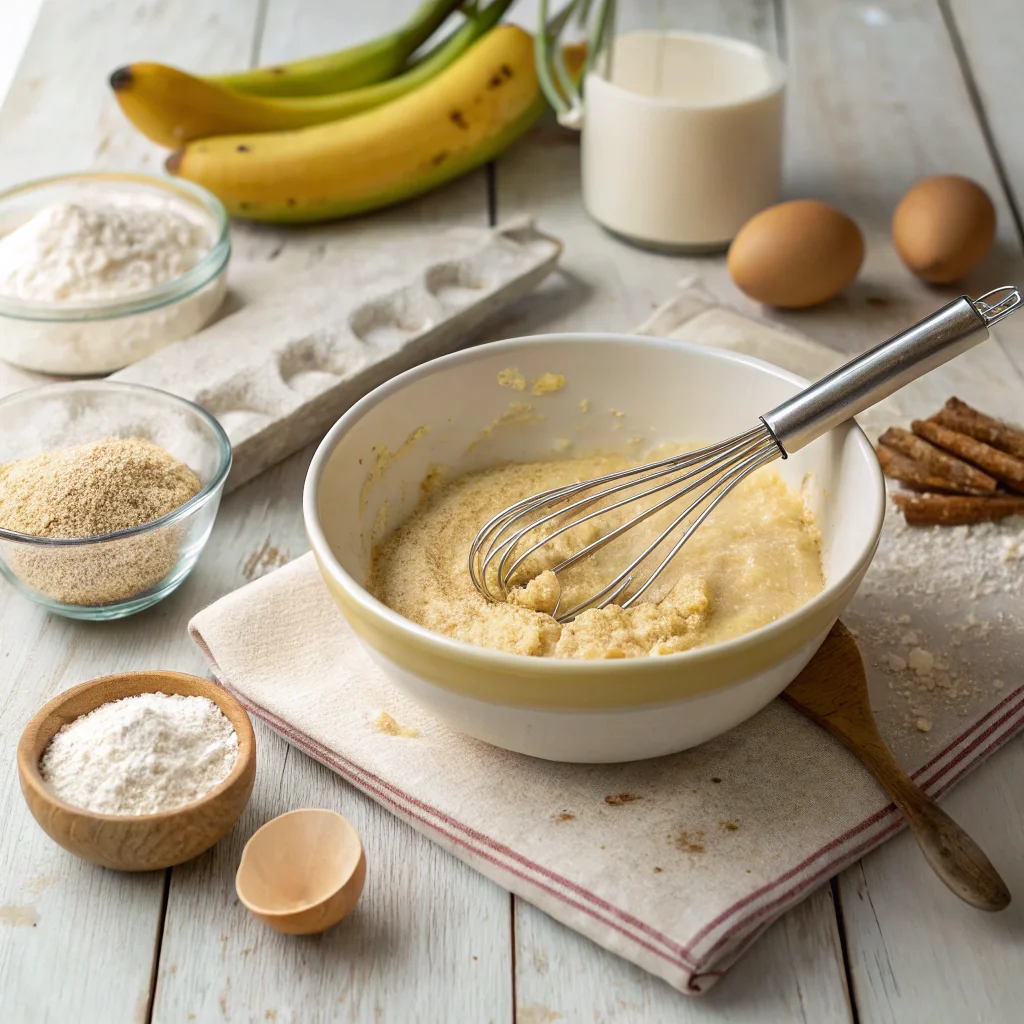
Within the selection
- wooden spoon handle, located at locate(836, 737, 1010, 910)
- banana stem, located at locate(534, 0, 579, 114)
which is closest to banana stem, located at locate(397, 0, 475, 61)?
banana stem, located at locate(534, 0, 579, 114)

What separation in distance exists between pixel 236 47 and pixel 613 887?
1.81m

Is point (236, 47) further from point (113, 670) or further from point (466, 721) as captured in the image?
point (466, 721)

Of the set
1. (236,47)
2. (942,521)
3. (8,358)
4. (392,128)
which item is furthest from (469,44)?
A: (942,521)

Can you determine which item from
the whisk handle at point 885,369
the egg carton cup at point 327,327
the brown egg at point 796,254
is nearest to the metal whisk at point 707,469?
the whisk handle at point 885,369

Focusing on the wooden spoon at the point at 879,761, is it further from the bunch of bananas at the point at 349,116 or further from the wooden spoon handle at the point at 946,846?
the bunch of bananas at the point at 349,116

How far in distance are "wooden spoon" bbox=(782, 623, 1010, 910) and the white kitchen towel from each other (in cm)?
2

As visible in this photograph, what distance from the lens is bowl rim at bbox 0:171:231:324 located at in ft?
4.38

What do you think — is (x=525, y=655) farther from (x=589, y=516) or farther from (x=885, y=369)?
(x=885, y=369)

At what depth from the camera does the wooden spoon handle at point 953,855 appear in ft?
2.55

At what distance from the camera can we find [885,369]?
0.90 m

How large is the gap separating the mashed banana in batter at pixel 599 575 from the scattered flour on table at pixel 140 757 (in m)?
0.18

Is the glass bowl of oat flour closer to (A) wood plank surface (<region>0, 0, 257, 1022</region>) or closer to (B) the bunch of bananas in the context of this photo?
(A) wood plank surface (<region>0, 0, 257, 1022</region>)

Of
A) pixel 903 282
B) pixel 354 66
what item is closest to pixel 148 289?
pixel 354 66

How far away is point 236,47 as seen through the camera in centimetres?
214
